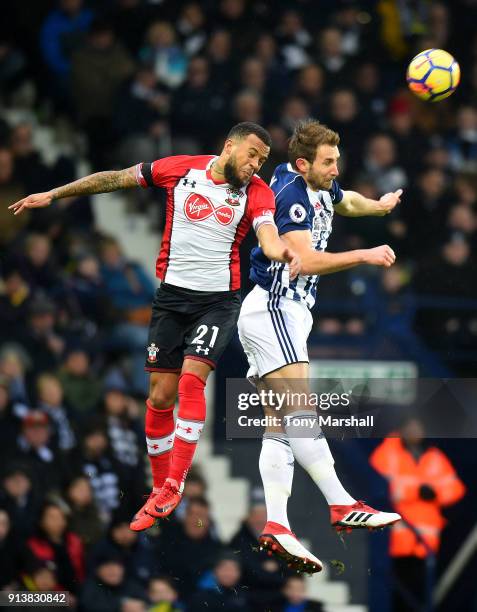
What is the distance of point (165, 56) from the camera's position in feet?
53.0

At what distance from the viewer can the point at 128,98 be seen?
1543cm

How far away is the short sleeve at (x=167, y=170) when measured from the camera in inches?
366

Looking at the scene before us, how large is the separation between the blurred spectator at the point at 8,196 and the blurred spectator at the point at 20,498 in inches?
103

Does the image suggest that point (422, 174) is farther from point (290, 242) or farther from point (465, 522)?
point (290, 242)

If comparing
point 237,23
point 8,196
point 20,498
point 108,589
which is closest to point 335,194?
point 108,589

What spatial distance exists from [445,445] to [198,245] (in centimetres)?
536

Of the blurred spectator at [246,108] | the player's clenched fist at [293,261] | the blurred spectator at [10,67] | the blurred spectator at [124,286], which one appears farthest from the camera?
the blurred spectator at [10,67]

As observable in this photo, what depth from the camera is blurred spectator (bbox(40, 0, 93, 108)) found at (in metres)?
15.7

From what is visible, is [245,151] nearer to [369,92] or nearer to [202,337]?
[202,337]

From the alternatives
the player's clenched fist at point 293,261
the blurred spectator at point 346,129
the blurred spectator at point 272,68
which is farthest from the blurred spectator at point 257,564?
the blurred spectator at point 272,68

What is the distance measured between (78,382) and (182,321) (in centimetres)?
438

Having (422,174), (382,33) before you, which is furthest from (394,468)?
(382,33)

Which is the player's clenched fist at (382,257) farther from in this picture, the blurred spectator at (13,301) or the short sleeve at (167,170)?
the blurred spectator at (13,301)

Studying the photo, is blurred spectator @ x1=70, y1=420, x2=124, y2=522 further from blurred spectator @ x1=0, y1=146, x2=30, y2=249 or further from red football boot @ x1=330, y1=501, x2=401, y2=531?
red football boot @ x1=330, y1=501, x2=401, y2=531
